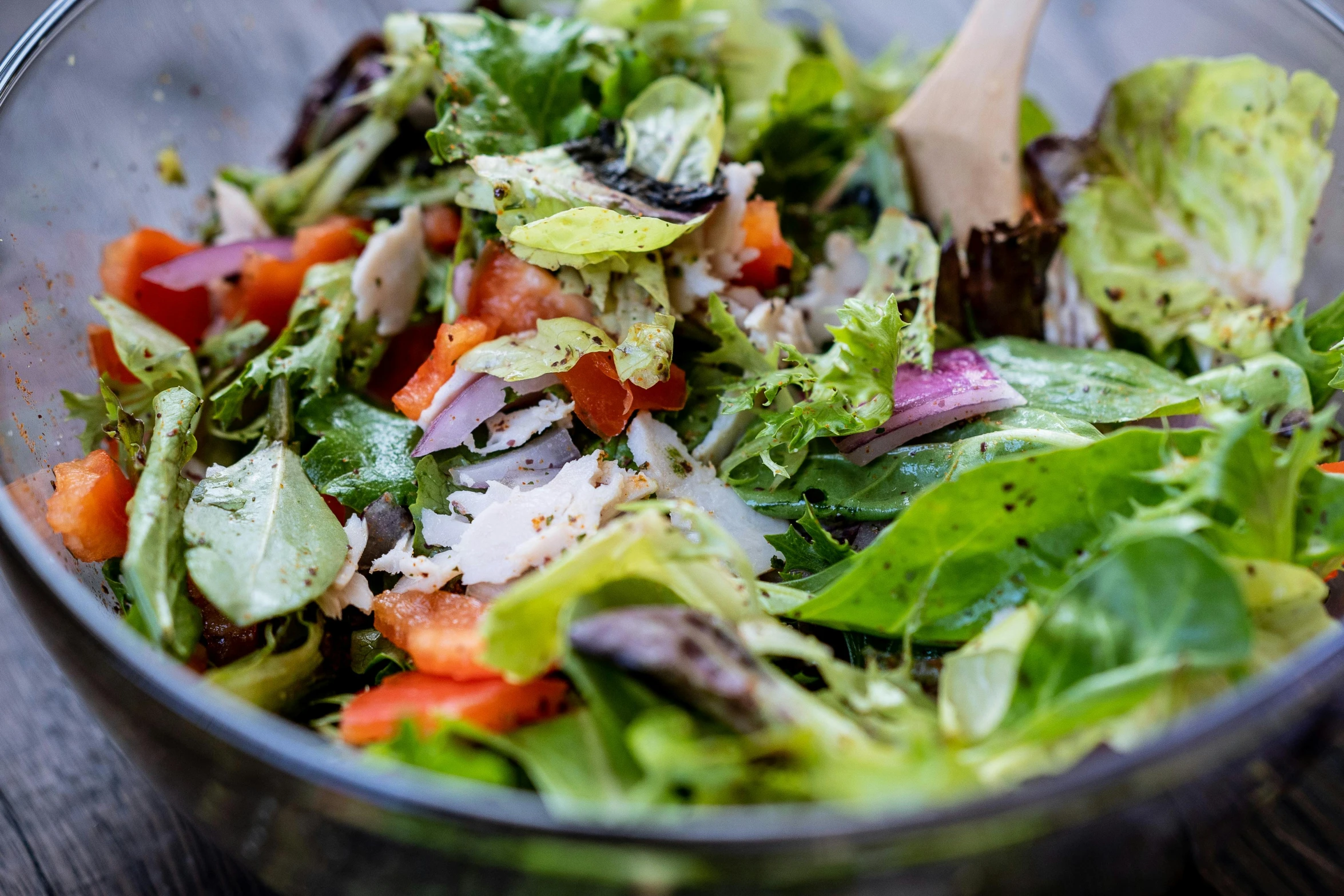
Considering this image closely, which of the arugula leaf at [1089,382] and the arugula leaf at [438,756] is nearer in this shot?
the arugula leaf at [438,756]

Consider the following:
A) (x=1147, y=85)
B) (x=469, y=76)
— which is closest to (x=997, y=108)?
(x=1147, y=85)

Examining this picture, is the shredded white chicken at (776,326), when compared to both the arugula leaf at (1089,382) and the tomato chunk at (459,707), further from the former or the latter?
the tomato chunk at (459,707)

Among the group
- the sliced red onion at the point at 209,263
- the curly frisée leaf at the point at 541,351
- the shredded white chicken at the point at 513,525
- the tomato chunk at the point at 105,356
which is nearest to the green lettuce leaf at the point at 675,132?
the curly frisée leaf at the point at 541,351

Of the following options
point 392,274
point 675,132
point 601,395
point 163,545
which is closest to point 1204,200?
point 675,132

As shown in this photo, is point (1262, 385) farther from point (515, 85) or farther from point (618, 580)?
point (515, 85)

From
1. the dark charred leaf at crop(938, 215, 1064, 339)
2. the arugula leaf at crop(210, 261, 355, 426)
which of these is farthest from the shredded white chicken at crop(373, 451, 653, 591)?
the dark charred leaf at crop(938, 215, 1064, 339)

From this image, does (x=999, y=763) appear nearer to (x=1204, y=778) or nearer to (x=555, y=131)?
(x=1204, y=778)

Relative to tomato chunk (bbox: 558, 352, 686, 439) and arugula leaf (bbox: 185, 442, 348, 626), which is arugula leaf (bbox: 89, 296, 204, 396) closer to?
arugula leaf (bbox: 185, 442, 348, 626)
